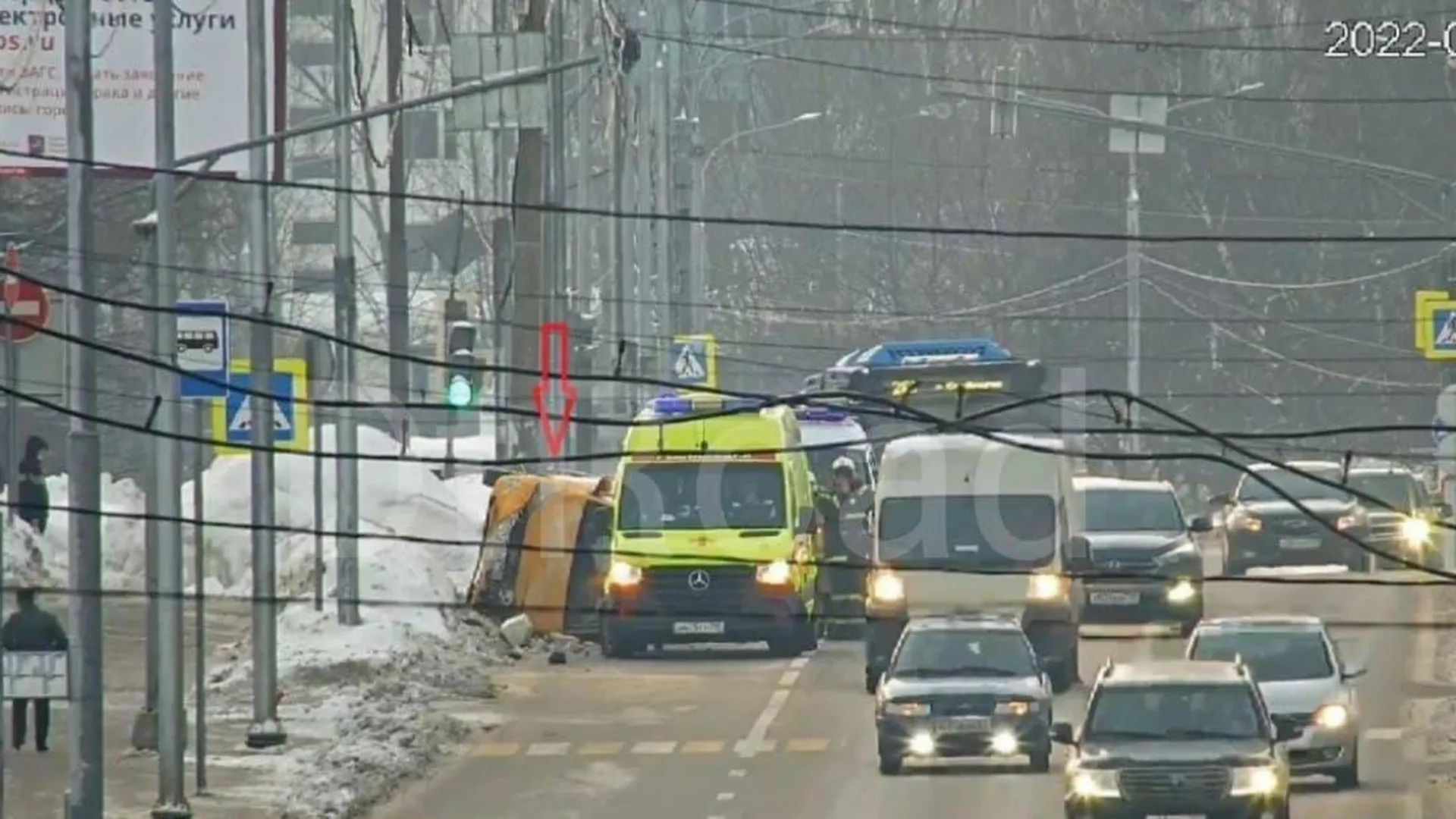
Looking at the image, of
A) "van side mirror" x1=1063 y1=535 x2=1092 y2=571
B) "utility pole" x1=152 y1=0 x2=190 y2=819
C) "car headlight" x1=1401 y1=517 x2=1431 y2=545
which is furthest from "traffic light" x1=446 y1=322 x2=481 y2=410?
"car headlight" x1=1401 y1=517 x2=1431 y2=545

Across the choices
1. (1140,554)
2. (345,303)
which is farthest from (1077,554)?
(345,303)

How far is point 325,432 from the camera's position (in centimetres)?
6538

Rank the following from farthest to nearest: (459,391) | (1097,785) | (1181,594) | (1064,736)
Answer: (1181,594)
(459,391)
(1064,736)
(1097,785)

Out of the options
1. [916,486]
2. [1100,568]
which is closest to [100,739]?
[916,486]

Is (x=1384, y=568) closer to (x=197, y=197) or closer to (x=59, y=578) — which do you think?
(x=59, y=578)

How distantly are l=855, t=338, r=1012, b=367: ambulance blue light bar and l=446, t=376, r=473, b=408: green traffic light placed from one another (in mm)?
17770

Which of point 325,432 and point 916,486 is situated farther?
point 325,432

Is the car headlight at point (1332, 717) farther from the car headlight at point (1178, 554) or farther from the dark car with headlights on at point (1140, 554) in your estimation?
the car headlight at point (1178, 554)

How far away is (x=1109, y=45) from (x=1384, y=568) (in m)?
39.9

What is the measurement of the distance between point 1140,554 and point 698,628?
16.6 feet

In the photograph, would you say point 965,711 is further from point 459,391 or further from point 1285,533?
point 1285,533

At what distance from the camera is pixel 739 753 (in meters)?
31.6

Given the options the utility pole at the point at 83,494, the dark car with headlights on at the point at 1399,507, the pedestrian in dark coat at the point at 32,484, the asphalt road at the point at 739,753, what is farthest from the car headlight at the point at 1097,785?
the dark car with headlights on at the point at 1399,507

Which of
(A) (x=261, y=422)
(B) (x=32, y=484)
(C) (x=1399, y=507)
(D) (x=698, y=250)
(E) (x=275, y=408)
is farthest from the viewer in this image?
(D) (x=698, y=250)
